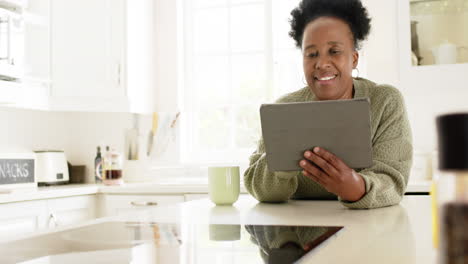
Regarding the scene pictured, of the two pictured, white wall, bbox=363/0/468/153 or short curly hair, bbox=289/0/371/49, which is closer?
short curly hair, bbox=289/0/371/49

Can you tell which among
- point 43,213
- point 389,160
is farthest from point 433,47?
point 43,213

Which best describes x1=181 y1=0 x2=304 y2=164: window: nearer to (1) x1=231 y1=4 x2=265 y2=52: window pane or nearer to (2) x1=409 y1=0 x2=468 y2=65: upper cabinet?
(1) x1=231 y1=4 x2=265 y2=52: window pane

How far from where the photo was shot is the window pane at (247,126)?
3.82 m

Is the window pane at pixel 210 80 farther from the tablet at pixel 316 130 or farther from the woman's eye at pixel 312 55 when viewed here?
the tablet at pixel 316 130

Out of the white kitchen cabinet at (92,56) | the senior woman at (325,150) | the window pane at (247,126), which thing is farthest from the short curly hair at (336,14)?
the window pane at (247,126)

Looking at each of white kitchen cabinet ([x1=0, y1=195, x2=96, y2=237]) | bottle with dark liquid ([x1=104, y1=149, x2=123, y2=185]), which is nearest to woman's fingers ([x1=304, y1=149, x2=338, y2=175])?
white kitchen cabinet ([x1=0, y1=195, x2=96, y2=237])

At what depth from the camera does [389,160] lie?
1.50 metres

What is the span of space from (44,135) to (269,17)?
1.74m

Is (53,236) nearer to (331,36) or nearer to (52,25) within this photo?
(331,36)

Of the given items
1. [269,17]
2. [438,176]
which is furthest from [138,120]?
[438,176]

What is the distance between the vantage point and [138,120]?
3.78 m

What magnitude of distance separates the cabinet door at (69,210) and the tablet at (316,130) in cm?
173

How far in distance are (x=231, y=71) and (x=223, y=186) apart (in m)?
2.43

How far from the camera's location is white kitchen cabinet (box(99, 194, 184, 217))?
301 cm
